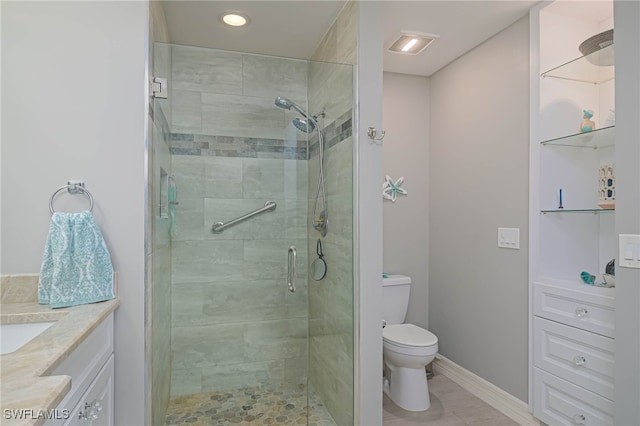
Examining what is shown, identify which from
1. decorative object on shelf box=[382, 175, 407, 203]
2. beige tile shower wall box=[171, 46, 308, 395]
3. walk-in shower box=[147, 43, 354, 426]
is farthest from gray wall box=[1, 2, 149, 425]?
decorative object on shelf box=[382, 175, 407, 203]

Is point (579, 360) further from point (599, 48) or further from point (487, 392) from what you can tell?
point (599, 48)

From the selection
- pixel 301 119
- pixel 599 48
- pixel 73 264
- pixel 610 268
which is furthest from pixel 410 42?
pixel 73 264

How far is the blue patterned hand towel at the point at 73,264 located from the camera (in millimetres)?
1352

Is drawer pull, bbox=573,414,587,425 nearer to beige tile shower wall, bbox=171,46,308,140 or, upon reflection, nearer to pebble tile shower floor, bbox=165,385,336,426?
pebble tile shower floor, bbox=165,385,336,426

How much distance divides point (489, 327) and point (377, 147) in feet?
5.02

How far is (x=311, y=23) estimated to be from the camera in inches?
90.0

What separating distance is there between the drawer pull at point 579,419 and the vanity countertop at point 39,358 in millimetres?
2241

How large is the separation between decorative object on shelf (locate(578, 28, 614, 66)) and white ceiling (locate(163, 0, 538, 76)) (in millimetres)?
400

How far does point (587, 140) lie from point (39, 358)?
2.67 metres

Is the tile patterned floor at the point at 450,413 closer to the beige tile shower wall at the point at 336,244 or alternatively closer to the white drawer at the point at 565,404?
the white drawer at the point at 565,404

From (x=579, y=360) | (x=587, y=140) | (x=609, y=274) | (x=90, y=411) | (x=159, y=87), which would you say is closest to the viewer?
(x=90, y=411)

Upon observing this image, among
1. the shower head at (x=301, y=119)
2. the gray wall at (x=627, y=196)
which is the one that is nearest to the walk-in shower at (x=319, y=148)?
the shower head at (x=301, y=119)

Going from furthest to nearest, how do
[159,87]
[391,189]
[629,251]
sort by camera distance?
[391,189]
[159,87]
[629,251]

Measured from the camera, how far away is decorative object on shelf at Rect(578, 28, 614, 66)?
184 cm
